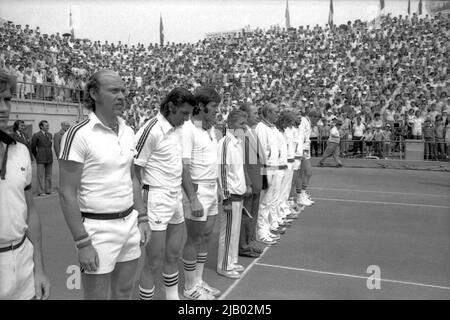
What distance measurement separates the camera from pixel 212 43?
30859mm

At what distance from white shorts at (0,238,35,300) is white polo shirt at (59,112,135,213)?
1.50 ft

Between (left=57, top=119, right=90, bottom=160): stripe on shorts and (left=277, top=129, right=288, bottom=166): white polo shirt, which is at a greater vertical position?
(left=57, top=119, right=90, bottom=160): stripe on shorts

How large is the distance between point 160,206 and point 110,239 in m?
0.87

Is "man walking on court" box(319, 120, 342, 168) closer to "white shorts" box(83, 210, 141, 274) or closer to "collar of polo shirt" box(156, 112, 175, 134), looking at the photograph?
"collar of polo shirt" box(156, 112, 175, 134)

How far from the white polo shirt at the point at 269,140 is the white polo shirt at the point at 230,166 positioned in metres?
1.57

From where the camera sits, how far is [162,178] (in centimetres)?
345

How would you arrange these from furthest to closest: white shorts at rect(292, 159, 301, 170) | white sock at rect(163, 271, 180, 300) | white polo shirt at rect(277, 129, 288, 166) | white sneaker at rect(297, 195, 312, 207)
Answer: white sneaker at rect(297, 195, 312, 207)
white shorts at rect(292, 159, 301, 170)
white polo shirt at rect(277, 129, 288, 166)
white sock at rect(163, 271, 180, 300)

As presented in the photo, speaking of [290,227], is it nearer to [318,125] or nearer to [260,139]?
[260,139]

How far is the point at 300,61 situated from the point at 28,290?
24.7 m

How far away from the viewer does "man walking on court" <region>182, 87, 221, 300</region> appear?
13.3 ft

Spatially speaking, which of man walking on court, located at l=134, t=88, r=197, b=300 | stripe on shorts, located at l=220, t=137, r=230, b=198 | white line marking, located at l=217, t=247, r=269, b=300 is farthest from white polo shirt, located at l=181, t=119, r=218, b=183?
white line marking, located at l=217, t=247, r=269, b=300

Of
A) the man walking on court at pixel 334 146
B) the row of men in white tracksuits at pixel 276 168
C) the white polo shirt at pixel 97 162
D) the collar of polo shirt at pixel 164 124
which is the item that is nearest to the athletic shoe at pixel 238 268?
the row of men in white tracksuits at pixel 276 168

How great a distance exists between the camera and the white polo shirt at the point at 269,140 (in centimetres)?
639

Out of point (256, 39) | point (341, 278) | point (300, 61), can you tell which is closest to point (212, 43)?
point (256, 39)
